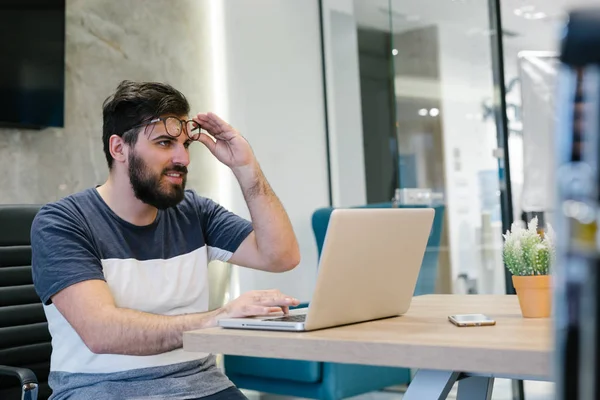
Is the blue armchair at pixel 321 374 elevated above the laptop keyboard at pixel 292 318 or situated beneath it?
situated beneath

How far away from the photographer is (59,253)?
1.66 meters

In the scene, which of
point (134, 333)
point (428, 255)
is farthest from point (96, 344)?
point (428, 255)

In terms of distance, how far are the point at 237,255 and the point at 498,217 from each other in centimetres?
186

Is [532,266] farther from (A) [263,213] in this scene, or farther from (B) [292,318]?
(A) [263,213]

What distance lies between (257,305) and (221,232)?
703mm

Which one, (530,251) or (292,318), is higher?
(530,251)

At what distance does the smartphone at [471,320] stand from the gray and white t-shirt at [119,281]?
0.72 meters

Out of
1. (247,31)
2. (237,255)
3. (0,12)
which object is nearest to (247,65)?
(247,31)

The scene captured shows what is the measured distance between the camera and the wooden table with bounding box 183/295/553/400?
96 cm

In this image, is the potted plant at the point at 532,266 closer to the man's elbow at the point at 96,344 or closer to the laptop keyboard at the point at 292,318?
the laptop keyboard at the point at 292,318

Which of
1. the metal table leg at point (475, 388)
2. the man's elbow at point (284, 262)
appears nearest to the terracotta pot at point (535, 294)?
the metal table leg at point (475, 388)

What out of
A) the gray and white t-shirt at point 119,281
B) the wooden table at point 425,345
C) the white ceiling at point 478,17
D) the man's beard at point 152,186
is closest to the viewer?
the wooden table at point 425,345

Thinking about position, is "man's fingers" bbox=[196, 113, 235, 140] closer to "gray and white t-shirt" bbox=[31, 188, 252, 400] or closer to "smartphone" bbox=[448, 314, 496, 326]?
"gray and white t-shirt" bbox=[31, 188, 252, 400]

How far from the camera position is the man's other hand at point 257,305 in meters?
1.40
